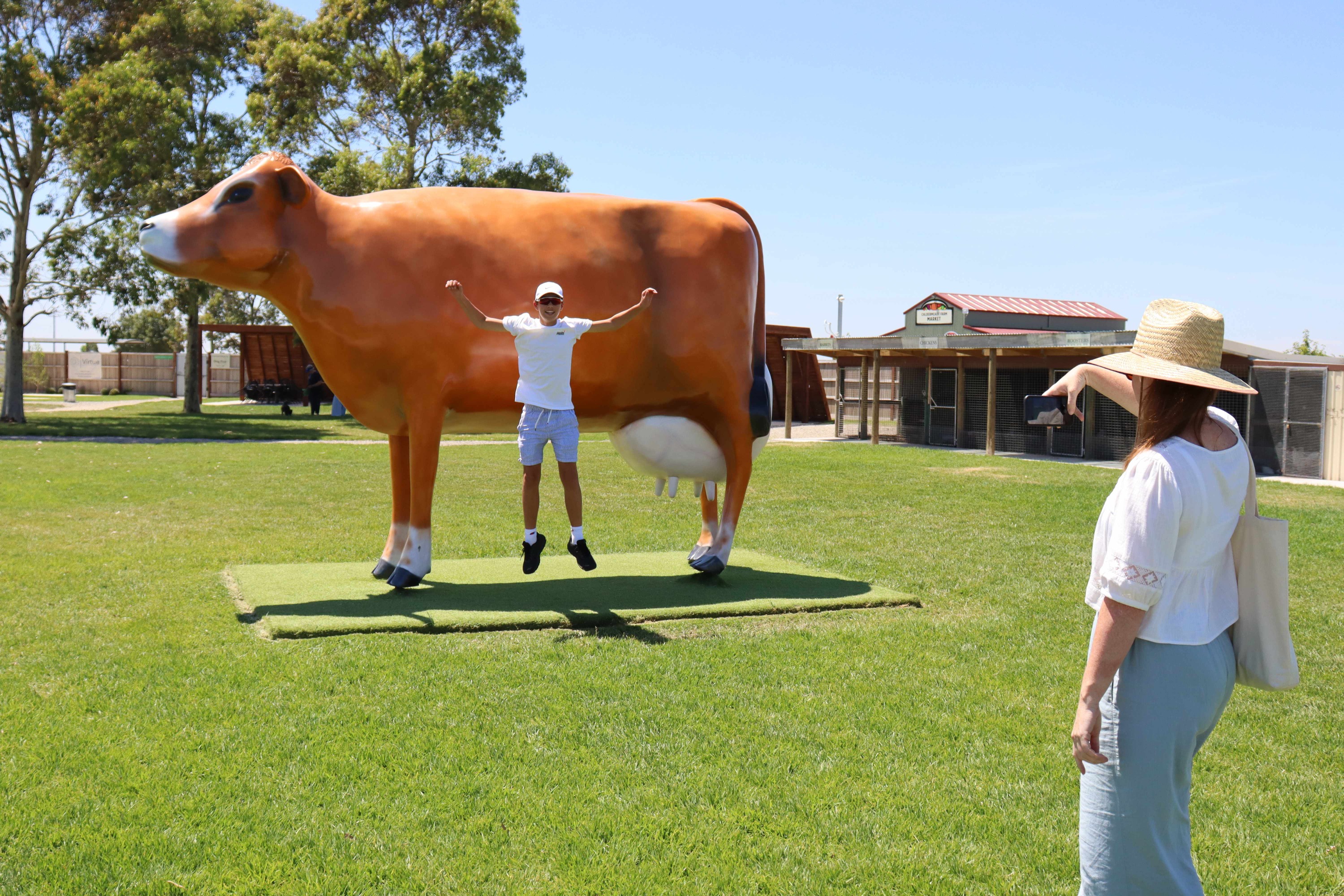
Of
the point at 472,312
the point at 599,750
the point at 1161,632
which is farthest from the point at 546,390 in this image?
the point at 1161,632

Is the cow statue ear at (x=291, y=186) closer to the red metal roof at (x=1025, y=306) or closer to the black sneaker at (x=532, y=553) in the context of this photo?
the black sneaker at (x=532, y=553)

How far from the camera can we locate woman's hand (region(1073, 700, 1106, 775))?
8.09 feet

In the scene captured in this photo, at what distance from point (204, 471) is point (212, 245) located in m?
9.89

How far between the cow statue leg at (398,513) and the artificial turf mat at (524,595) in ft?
0.47

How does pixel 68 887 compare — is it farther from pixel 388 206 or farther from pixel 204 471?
pixel 204 471

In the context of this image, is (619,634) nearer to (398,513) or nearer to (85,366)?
(398,513)

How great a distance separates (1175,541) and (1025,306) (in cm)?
2612

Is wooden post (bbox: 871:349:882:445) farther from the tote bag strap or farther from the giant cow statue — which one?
the tote bag strap

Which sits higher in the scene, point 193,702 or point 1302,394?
point 1302,394

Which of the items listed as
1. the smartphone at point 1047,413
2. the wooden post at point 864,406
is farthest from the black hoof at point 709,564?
the wooden post at point 864,406

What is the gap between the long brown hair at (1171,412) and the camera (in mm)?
2516

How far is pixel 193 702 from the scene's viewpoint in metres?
5.04

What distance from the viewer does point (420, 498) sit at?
721cm

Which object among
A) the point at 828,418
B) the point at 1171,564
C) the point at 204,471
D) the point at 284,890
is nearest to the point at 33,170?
the point at 204,471
